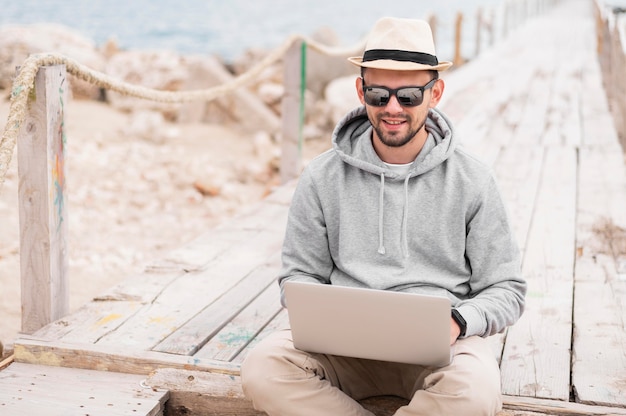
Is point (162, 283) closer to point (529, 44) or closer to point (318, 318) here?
point (318, 318)

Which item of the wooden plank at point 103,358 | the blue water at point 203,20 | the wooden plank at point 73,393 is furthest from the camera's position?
the blue water at point 203,20

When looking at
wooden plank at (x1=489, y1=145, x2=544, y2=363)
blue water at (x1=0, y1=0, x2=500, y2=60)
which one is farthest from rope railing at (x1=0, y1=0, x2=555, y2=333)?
blue water at (x1=0, y1=0, x2=500, y2=60)

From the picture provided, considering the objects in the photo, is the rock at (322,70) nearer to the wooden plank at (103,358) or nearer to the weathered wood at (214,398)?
the wooden plank at (103,358)

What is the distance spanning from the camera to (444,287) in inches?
105

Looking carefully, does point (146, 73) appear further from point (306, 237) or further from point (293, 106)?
point (306, 237)

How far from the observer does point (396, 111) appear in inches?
101

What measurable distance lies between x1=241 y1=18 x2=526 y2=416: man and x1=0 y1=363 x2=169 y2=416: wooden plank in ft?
1.51

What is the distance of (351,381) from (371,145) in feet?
2.48

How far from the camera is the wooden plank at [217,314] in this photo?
10.6 ft

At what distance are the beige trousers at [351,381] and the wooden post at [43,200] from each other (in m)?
1.05

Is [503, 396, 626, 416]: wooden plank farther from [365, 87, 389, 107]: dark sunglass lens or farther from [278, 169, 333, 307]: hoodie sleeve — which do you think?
[365, 87, 389, 107]: dark sunglass lens

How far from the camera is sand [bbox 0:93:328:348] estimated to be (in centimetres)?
651

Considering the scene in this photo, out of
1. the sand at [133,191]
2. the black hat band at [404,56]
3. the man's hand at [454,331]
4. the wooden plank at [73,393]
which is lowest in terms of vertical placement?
the sand at [133,191]

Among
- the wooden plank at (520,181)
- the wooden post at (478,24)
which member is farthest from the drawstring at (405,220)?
the wooden post at (478,24)
